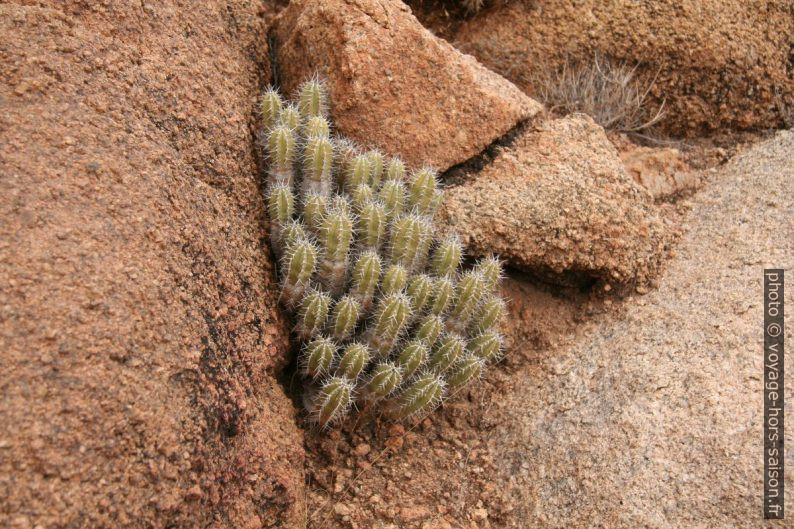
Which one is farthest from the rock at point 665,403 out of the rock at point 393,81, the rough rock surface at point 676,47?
the rock at point 393,81

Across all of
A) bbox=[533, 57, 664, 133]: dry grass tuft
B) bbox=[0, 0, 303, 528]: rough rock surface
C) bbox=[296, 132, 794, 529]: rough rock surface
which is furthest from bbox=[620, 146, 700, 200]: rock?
bbox=[0, 0, 303, 528]: rough rock surface

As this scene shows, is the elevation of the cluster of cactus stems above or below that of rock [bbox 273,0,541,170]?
below

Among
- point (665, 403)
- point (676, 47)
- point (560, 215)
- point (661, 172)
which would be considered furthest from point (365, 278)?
point (676, 47)

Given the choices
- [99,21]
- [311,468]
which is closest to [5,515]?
[311,468]

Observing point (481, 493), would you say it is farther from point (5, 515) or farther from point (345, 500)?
point (5, 515)

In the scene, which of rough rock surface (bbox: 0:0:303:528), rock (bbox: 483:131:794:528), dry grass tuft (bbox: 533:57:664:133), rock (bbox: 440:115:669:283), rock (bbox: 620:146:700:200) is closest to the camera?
rough rock surface (bbox: 0:0:303:528)

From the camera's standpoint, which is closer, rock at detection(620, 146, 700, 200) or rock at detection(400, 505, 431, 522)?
rock at detection(400, 505, 431, 522)

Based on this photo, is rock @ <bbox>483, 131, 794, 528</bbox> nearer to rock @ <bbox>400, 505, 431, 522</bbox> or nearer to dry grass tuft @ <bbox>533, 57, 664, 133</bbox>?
rock @ <bbox>400, 505, 431, 522</bbox>
